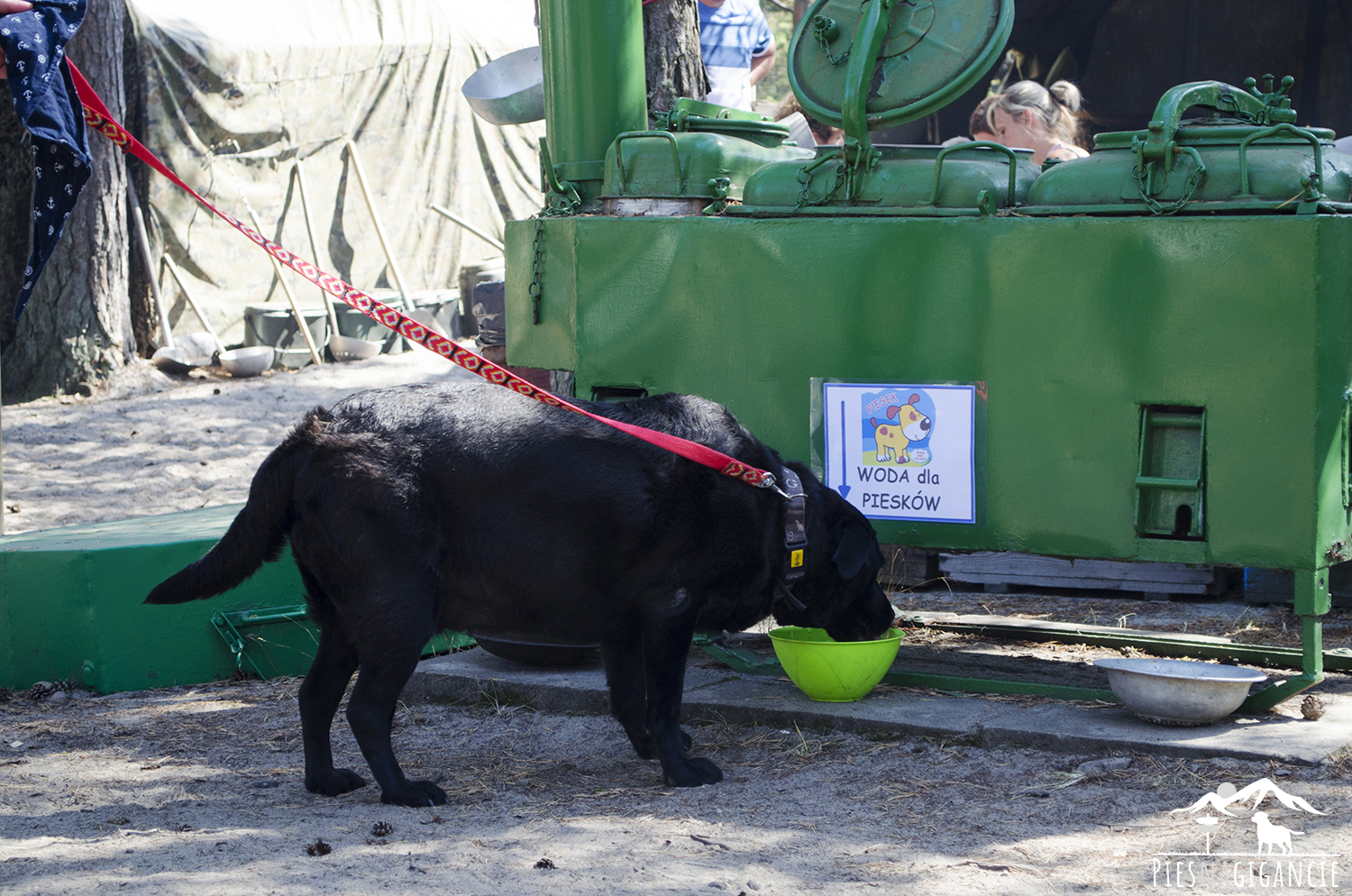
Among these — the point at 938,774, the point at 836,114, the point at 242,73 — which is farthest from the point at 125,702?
the point at 242,73

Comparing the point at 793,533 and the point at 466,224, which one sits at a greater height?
the point at 466,224

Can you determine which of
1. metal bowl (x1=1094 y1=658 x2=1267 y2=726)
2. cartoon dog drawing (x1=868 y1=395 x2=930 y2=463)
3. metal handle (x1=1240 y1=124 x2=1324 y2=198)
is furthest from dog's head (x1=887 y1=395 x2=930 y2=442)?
metal handle (x1=1240 y1=124 x2=1324 y2=198)

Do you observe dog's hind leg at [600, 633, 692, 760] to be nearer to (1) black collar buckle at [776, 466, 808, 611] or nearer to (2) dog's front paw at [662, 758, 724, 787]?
(2) dog's front paw at [662, 758, 724, 787]

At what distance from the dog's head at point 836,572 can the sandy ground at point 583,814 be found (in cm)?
37

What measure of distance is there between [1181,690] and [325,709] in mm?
2503

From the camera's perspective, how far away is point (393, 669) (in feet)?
11.9

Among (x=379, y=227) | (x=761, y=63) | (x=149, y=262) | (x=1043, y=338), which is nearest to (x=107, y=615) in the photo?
(x=1043, y=338)

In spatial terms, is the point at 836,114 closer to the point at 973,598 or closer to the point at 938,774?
the point at 938,774

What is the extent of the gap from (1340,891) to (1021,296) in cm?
194

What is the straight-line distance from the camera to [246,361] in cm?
1146

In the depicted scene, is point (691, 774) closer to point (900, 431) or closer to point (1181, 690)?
point (900, 431)

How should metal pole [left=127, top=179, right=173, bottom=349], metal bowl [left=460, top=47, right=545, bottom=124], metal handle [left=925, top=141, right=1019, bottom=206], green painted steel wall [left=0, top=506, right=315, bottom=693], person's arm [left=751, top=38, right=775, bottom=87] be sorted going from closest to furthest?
metal handle [left=925, top=141, right=1019, bottom=206] < green painted steel wall [left=0, top=506, right=315, bottom=693] < metal bowl [left=460, top=47, right=545, bottom=124] < person's arm [left=751, top=38, right=775, bottom=87] < metal pole [left=127, top=179, right=173, bottom=349]

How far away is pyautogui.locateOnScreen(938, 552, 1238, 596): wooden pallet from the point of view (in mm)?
5863

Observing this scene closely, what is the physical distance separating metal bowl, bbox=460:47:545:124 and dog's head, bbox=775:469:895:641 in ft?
9.83
